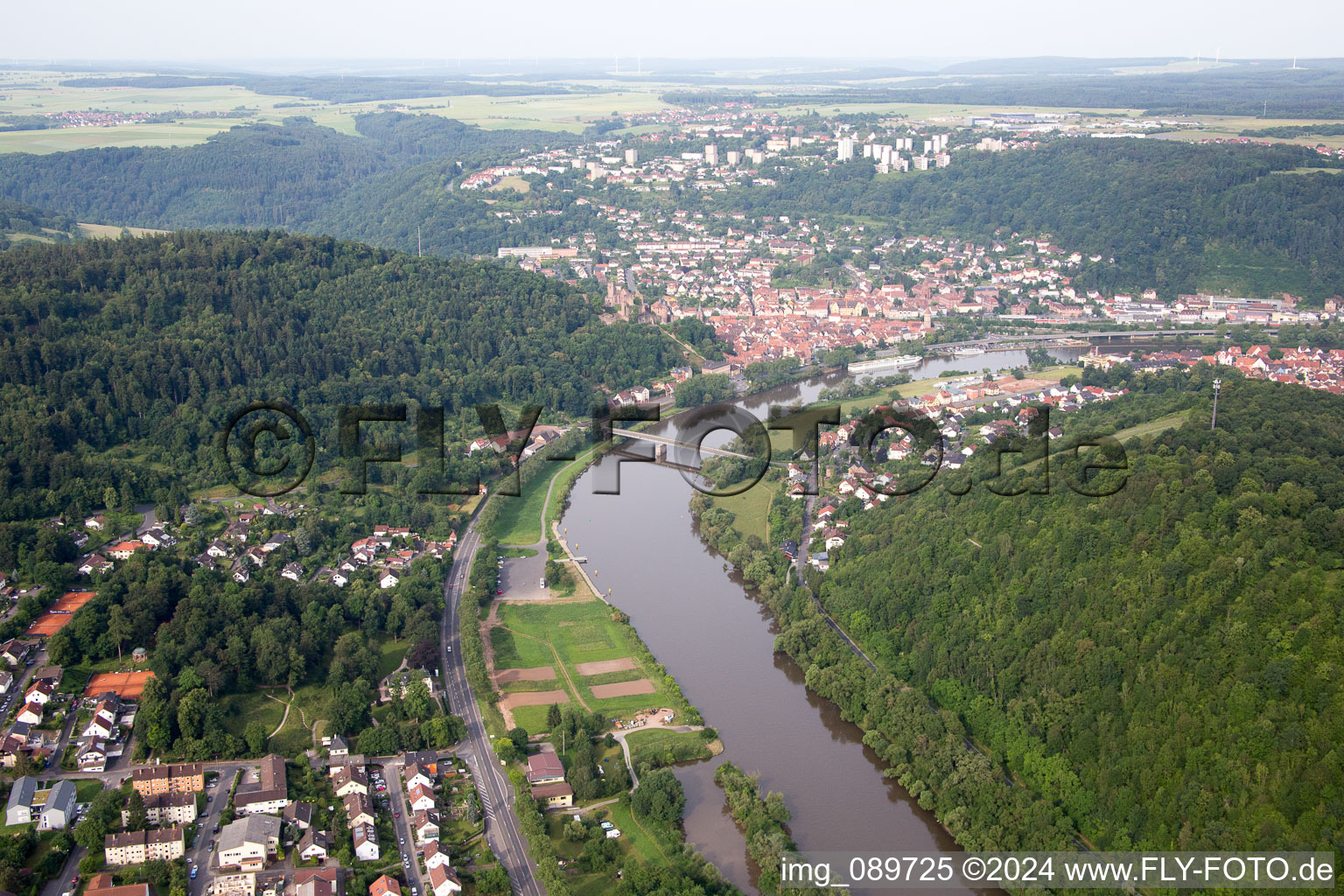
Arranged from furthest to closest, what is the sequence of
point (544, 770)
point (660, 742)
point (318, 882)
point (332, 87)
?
point (332, 87) → point (660, 742) → point (544, 770) → point (318, 882)

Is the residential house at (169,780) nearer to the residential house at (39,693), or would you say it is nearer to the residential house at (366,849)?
the residential house at (39,693)

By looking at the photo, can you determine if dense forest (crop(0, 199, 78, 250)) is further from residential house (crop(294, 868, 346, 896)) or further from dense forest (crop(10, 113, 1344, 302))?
residential house (crop(294, 868, 346, 896))

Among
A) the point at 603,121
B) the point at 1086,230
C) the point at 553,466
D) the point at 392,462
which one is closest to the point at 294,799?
the point at 392,462

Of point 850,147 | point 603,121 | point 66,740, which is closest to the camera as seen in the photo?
point 66,740

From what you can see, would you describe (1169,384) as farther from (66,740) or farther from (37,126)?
(37,126)

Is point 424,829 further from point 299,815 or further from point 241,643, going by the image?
point 241,643

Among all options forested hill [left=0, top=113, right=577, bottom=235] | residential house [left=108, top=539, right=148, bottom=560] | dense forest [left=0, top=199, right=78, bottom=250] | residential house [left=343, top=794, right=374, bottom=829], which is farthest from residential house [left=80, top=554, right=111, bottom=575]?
forested hill [left=0, top=113, right=577, bottom=235]

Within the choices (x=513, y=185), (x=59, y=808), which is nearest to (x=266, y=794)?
(x=59, y=808)
